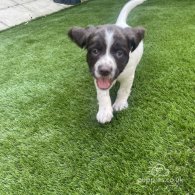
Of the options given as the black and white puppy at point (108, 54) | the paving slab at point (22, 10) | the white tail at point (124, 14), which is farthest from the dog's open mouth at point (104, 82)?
the paving slab at point (22, 10)

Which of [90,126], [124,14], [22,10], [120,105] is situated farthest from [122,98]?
[22,10]

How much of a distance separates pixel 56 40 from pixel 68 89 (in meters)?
1.62

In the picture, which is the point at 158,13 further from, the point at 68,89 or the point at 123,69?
the point at 123,69

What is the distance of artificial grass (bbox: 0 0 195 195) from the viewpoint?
7.95ft

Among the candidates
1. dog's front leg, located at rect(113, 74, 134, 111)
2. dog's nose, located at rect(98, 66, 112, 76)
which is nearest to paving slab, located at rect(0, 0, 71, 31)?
dog's front leg, located at rect(113, 74, 134, 111)

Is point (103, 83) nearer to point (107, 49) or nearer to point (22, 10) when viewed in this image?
point (107, 49)

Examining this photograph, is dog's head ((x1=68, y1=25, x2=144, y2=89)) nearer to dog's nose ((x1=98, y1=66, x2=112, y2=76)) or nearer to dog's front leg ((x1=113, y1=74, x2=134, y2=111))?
dog's nose ((x1=98, y1=66, x2=112, y2=76))

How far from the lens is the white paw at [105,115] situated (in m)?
2.93

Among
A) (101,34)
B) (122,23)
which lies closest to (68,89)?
(122,23)

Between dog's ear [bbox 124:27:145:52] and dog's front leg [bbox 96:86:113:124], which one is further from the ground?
dog's ear [bbox 124:27:145:52]

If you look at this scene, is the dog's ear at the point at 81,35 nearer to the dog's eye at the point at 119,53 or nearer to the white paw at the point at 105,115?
the dog's eye at the point at 119,53

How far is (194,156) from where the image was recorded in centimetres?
244

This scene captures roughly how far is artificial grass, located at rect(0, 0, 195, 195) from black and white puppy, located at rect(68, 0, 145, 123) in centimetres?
24

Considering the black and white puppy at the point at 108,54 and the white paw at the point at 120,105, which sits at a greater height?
the black and white puppy at the point at 108,54
